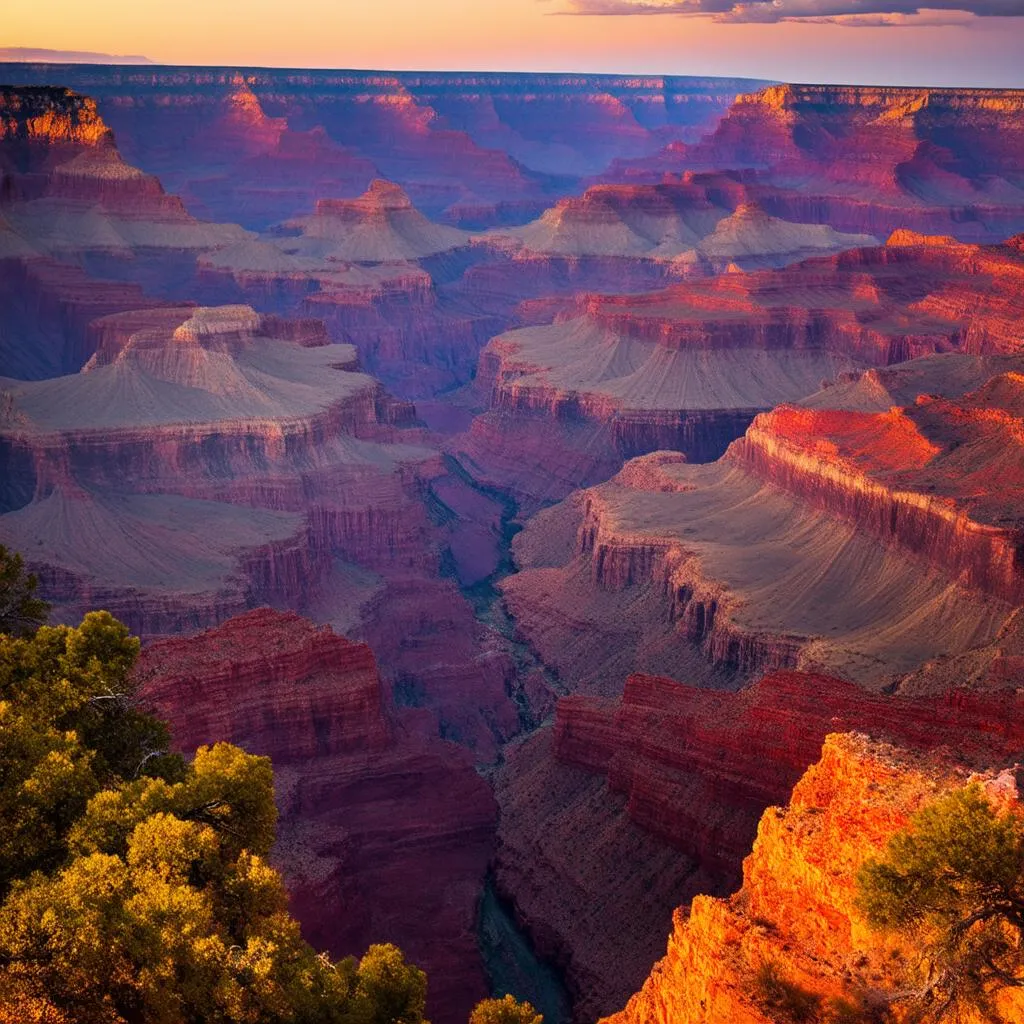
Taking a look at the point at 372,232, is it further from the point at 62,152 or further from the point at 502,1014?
the point at 502,1014

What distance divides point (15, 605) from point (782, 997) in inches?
661

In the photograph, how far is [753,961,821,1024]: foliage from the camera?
2311 centimetres

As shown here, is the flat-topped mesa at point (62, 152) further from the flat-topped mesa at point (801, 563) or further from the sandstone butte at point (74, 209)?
the flat-topped mesa at point (801, 563)

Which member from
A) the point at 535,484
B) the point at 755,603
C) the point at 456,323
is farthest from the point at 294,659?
the point at 456,323

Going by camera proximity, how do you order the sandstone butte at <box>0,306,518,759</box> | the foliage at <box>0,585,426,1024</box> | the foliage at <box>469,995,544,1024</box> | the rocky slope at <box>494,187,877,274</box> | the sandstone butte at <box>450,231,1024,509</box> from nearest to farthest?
the foliage at <box>0,585,426,1024</box>
the foliage at <box>469,995,544,1024</box>
the sandstone butte at <box>0,306,518,759</box>
the sandstone butte at <box>450,231,1024,509</box>
the rocky slope at <box>494,187,877,274</box>

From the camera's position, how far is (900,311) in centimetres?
12212

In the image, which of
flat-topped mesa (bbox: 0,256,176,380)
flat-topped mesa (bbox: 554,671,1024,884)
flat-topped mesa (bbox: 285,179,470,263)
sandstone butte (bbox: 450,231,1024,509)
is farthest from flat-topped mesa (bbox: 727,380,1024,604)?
flat-topped mesa (bbox: 285,179,470,263)

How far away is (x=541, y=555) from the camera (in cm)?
8969

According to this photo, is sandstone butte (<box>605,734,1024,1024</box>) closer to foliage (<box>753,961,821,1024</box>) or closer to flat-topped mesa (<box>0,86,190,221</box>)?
foliage (<box>753,961,821,1024</box>)

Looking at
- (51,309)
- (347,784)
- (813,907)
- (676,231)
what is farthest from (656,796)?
(676,231)

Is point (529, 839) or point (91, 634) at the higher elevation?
point (91, 634)

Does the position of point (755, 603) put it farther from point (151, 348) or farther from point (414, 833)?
point (151, 348)

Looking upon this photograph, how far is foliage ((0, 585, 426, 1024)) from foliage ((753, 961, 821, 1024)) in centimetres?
541

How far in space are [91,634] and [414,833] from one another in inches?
790
